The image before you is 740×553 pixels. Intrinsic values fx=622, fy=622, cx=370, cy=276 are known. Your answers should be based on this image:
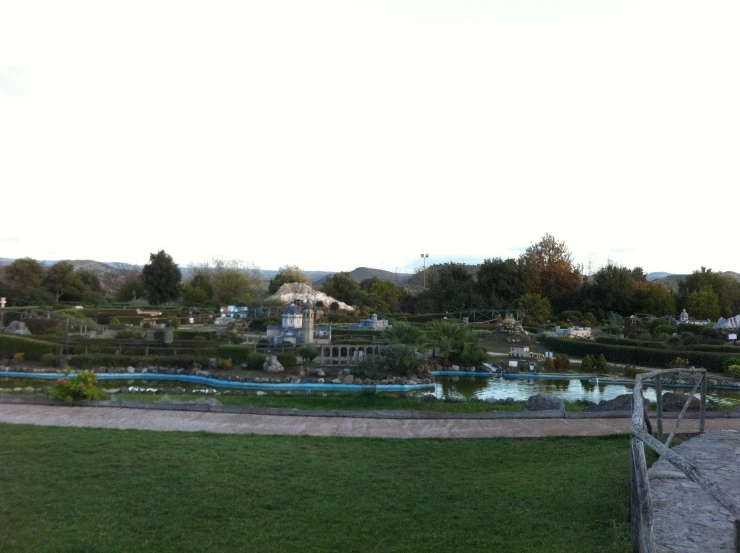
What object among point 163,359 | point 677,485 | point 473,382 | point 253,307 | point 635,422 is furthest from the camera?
point 253,307

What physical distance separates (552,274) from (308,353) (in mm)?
33760

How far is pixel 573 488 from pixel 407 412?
4.22 meters

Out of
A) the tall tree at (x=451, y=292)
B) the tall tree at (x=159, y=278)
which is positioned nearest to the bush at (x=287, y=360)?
the tall tree at (x=451, y=292)

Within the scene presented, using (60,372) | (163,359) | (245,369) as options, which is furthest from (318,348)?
(60,372)

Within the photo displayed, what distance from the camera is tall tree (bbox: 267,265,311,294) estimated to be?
196 ft

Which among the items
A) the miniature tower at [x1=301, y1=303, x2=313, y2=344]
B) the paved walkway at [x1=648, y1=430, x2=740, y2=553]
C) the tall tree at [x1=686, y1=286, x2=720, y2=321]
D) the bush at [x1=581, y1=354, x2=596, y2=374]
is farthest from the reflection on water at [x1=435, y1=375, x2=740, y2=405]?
the tall tree at [x1=686, y1=286, x2=720, y2=321]

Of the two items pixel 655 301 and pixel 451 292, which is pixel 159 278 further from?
pixel 655 301

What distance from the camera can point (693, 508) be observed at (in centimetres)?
428

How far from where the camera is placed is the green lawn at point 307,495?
14.2 feet

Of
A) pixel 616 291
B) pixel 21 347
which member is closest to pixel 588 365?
pixel 21 347

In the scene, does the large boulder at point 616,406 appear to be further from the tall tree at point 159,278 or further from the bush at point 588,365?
the tall tree at point 159,278

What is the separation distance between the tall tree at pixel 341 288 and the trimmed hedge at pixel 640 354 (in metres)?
26.6

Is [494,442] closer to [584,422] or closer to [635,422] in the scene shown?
[584,422]

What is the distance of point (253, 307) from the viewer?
41906mm
